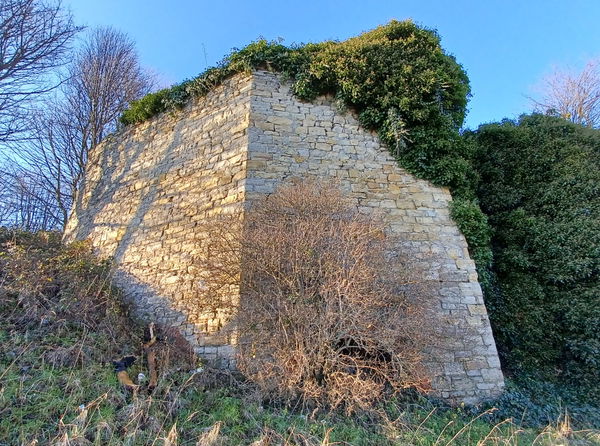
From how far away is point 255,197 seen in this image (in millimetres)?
6602

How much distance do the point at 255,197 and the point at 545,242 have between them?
5595mm

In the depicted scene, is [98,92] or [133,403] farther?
[98,92]

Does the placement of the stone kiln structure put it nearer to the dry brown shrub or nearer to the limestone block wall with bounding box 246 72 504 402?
the limestone block wall with bounding box 246 72 504 402

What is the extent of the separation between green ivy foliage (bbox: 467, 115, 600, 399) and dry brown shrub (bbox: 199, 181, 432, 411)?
3.02 meters

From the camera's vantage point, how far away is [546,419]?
18.0 feet

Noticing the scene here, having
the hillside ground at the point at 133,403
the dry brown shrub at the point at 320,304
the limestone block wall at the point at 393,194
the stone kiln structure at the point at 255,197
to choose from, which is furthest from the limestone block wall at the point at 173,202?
the dry brown shrub at the point at 320,304

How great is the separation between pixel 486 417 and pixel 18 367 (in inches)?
235

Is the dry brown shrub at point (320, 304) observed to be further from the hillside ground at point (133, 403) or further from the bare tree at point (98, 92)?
the bare tree at point (98, 92)

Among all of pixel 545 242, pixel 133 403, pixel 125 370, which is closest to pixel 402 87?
pixel 545 242

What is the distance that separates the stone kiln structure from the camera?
19.8 feet

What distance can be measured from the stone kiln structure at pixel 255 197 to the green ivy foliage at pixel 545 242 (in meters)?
1.24

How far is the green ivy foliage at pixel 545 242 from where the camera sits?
666 centimetres

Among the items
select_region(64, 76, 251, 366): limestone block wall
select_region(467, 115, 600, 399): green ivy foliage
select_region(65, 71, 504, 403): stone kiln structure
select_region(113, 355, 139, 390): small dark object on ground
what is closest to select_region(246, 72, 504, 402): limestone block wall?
select_region(65, 71, 504, 403): stone kiln structure

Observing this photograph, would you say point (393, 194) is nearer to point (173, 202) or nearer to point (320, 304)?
point (320, 304)
